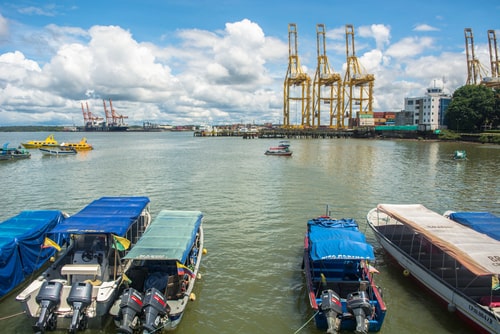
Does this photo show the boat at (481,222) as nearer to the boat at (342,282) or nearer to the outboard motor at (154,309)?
the boat at (342,282)

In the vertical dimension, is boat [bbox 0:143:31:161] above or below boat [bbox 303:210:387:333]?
above

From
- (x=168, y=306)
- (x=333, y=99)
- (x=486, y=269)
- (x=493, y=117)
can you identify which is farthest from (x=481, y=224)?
(x=333, y=99)

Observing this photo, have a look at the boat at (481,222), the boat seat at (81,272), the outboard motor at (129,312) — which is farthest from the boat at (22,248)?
the boat at (481,222)

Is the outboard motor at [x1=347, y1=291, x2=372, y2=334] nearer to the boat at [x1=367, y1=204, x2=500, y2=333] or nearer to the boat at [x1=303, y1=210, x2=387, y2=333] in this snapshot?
A: the boat at [x1=303, y1=210, x2=387, y2=333]

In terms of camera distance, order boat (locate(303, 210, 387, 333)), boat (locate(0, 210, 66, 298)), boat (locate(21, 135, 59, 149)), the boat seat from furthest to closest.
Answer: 1. boat (locate(21, 135, 59, 149))
2. boat (locate(0, 210, 66, 298))
3. the boat seat
4. boat (locate(303, 210, 387, 333))

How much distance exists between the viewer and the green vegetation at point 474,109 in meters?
82.3

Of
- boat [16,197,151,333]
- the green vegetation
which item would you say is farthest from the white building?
boat [16,197,151,333]

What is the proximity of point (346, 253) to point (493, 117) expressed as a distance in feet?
316

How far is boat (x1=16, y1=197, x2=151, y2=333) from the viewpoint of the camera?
9.31m

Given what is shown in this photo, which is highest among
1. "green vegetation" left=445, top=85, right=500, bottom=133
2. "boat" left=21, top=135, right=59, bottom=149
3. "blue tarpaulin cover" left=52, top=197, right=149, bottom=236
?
"green vegetation" left=445, top=85, right=500, bottom=133

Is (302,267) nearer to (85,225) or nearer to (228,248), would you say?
(228,248)

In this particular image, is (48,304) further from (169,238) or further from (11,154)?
(11,154)

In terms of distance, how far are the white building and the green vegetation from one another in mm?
13371

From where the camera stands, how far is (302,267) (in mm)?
13234
